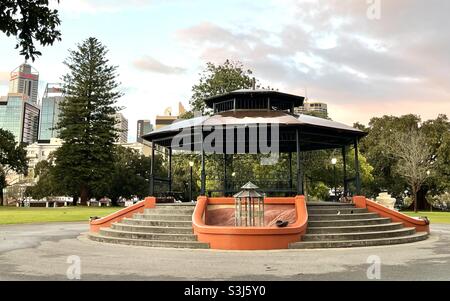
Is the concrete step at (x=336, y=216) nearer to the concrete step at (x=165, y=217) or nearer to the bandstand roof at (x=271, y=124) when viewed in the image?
the bandstand roof at (x=271, y=124)

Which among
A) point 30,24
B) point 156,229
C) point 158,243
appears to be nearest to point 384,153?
point 156,229

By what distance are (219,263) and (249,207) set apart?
430 centimetres

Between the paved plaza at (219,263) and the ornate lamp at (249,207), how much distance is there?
2.21 metres

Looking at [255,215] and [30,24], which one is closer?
[30,24]

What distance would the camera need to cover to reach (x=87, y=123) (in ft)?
170

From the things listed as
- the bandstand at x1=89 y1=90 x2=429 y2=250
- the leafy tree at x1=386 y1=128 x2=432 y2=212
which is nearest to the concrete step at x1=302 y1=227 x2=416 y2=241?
the bandstand at x1=89 y1=90 x2=429 y2=250

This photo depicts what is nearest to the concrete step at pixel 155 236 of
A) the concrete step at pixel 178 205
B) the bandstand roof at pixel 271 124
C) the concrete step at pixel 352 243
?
the concrete step at pixel 178 205

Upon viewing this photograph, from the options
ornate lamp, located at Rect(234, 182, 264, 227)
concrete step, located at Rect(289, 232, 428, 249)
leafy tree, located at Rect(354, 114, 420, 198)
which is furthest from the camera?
leafy tree, located at Rect(354, 114, 420, 198)

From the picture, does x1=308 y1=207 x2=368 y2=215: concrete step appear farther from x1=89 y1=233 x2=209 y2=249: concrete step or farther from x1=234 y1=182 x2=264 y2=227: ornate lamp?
x1=89 y1=233 x2=209 y2=249: concrete step

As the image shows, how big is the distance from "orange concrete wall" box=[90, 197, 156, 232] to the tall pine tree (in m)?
34.6

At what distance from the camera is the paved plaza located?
824cm

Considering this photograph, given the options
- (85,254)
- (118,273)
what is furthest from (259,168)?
(118,273)

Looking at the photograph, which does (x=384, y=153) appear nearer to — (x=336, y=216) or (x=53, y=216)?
(x=53, y=216)
